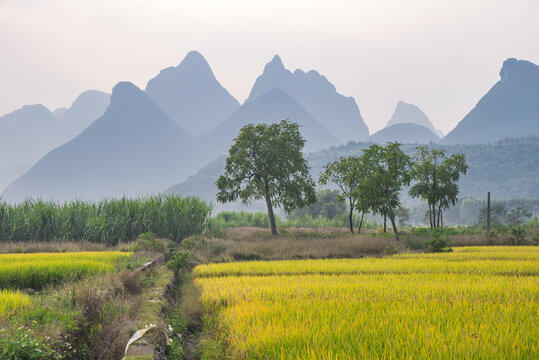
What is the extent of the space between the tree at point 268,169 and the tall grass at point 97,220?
5.24 metres

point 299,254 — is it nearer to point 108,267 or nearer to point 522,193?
point 108,267

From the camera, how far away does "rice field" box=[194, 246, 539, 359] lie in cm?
448

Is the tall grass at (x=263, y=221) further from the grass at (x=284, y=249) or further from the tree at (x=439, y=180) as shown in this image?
the grass at (x=284, y=249)

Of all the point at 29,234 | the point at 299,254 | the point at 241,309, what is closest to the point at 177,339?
the point at 241,309

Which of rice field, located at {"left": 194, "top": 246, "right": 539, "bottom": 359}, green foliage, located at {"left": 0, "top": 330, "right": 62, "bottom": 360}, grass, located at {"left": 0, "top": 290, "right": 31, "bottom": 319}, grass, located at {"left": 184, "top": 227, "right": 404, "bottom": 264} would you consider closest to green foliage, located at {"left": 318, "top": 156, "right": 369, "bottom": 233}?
grass, located at {"left": 184, "top": 227, "right": 404, "bottom": 264}

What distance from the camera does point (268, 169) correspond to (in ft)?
90.8

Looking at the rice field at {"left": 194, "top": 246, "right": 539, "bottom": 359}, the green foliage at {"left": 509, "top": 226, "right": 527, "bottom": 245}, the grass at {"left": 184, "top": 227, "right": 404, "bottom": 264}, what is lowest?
the grass at {"left": 184, "top": 227, "right": 404, "bottom": 264}

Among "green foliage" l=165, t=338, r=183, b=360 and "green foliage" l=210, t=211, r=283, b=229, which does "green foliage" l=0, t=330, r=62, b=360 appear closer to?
"green foliage" l=165, t=338, r=183, b=360

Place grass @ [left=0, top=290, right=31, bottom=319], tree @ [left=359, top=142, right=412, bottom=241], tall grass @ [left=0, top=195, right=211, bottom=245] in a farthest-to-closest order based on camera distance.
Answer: tree @ [left=359, top=142, right=412, bottom=241], tall grass @ [left=0, top=195, right=211, bottom=245], grass @ [left=0, top=290, right=31, bottom=319]

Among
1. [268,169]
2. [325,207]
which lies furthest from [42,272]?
[325,207]

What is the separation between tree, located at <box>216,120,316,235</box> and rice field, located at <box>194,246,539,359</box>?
56.8ft

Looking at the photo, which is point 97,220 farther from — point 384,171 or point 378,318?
point 378,318

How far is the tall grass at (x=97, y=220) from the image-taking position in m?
20.1

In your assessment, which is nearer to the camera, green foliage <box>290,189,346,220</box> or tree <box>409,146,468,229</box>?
tree <box>409,146,468,229</box>
